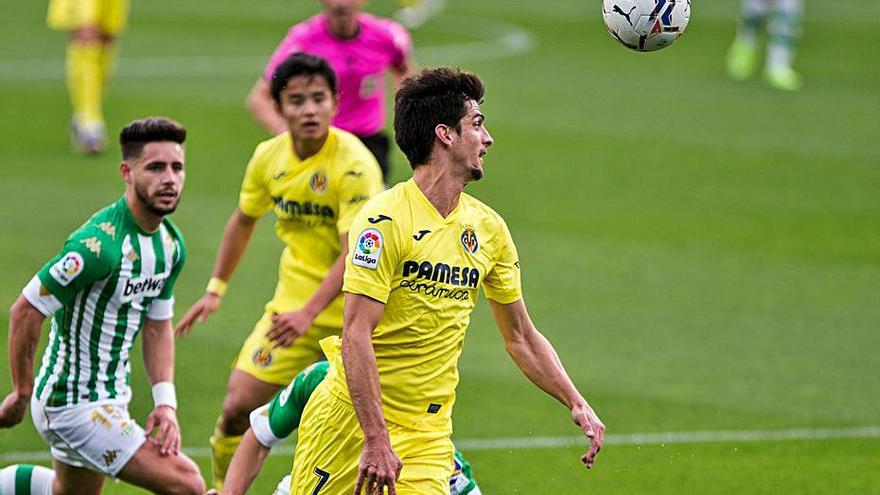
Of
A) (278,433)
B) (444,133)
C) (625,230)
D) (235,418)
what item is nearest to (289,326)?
(235,418)

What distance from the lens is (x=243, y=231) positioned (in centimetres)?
824

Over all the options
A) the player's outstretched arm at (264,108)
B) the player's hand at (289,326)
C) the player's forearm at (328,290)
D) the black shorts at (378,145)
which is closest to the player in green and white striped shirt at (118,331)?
the player's hand at (289,326)

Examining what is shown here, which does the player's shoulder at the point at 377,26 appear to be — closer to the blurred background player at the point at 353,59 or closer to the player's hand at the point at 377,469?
the blurred background player at the point at 353,59

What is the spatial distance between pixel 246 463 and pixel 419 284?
127cm

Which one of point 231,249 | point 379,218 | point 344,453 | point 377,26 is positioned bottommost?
point 344,453

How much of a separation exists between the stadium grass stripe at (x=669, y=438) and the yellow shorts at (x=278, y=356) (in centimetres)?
105

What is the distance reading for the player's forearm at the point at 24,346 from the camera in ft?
21.1

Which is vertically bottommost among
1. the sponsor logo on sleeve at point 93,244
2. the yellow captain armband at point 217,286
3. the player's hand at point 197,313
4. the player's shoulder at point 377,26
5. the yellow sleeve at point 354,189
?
the player's hand at point 197,313

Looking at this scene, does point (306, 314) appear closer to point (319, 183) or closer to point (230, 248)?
point (319, 183)

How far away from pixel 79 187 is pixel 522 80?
949 centimetres

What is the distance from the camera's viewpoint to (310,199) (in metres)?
7.95

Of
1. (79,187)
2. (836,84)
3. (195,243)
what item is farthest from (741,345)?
(836,84)

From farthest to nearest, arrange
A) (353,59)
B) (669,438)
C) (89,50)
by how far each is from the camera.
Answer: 1. (89,50)
2. (353,59)
3. (669,438)

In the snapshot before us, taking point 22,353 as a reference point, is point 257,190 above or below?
above
